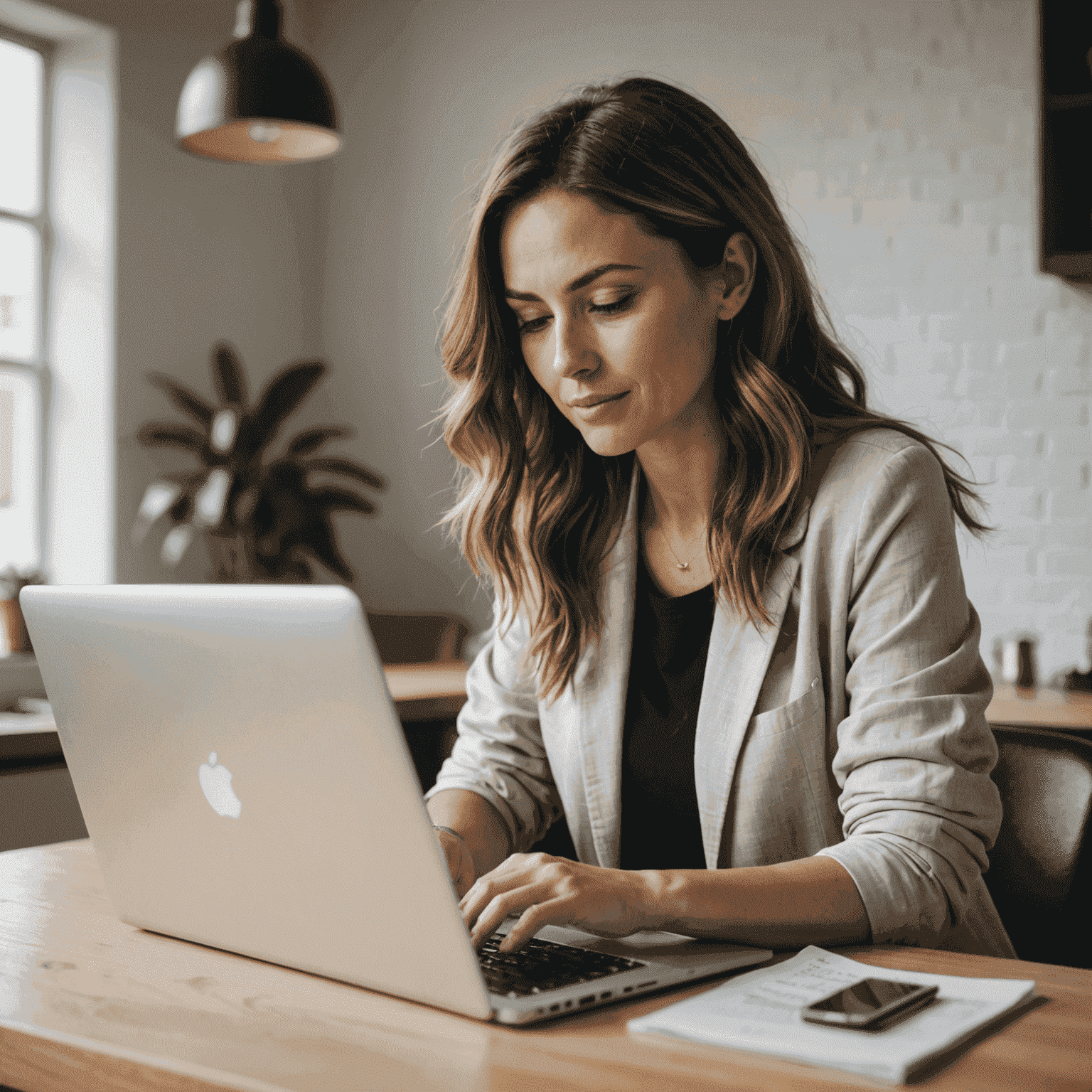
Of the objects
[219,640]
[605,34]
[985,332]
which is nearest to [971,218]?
[985,332]

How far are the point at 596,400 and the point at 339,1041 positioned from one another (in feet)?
2.41

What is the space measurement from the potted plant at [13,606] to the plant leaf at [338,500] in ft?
2.98

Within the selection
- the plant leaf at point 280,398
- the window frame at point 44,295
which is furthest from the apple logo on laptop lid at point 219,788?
the window frame at point 44,295

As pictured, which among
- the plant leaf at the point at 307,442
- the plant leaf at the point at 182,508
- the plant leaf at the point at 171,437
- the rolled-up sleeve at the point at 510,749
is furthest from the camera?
the plant leaf at the point at 307,442

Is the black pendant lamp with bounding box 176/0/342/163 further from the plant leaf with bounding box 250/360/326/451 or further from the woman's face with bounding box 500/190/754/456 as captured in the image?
the woman's face with bounding box 500/190/754/456

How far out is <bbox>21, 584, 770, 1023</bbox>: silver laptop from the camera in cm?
75

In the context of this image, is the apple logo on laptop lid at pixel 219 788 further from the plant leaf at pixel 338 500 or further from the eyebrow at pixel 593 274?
the plant leaf at pixel 338 500

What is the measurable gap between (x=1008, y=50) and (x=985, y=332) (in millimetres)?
807

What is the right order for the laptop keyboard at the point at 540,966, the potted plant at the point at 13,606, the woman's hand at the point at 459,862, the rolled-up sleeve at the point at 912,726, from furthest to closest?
the potted plant at the point at 13,606
the woman's hand at the point at 459,862
the rolled-up sleeve at the point at 912,726
the laptop keyboard at the point at 540,966

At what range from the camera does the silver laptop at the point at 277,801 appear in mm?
747

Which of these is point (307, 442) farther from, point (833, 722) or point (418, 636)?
point (833, 722)

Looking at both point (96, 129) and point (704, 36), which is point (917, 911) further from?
point (96, 129)

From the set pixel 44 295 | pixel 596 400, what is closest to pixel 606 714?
pixel 596 400

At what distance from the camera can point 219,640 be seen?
811 millimetres
